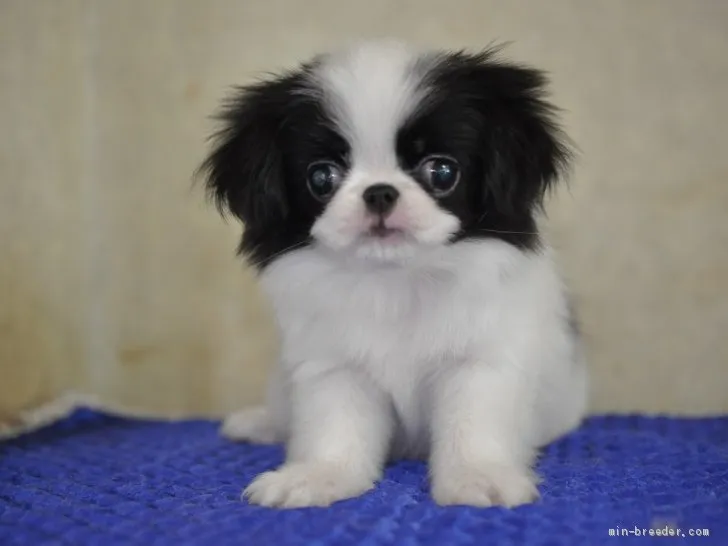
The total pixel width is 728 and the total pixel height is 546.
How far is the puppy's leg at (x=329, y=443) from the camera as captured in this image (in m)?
1.54

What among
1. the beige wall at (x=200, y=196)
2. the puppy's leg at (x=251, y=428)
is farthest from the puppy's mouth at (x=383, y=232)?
the beige wall at (x=200, y=196)

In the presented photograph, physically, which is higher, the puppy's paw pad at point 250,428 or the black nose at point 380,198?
the black nose at point 380,198

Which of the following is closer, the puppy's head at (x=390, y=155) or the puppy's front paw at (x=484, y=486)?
the puppy's front paw at (x=484, y=486)

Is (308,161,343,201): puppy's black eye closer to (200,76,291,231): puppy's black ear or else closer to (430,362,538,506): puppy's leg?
(200,76,291,231): puppy's black ear

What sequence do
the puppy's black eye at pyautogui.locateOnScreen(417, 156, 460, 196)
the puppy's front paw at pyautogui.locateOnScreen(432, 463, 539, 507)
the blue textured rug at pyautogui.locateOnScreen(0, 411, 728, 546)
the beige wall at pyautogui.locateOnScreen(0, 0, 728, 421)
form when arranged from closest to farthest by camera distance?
the blue textured rug at pyautogui.locateOnScreen(0, 411, 728, 546), the puppy's front paw at pyautogui.locateOnScreen(432, 463, 539, 507), the puppy's black eye at pyautogui.locateOnScreen(417, 156, 460, 196), the beige wall at pyautogui.locateOnScreen(0, 0, 728, 421)

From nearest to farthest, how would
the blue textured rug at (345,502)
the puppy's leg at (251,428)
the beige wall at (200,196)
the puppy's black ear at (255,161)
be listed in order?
1. the blue textured rug at (345,502)
2. the puppy's black ear at (255,161)
3. the puppy's leg at (251,428)
4. the beige wall at (200,196)

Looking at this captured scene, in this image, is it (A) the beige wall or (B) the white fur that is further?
(A) the beige wall

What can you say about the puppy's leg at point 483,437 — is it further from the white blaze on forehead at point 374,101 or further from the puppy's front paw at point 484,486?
the white blaze on forehead at point 374,101

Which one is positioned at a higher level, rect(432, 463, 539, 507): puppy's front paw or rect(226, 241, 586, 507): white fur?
rect(226, 241, 586, 507): white fur

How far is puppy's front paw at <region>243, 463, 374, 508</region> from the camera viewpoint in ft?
4.94

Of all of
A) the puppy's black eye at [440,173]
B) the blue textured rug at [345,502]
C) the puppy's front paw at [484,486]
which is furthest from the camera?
the puppy's black eye at [440,173]

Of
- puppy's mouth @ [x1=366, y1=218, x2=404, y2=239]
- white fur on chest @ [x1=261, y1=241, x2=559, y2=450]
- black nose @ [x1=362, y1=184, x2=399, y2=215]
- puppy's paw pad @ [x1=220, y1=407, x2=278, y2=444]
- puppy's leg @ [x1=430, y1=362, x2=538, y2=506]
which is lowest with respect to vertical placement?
puppy's paw pad @ [x1=220, y1=407, x2=278, y2=444]

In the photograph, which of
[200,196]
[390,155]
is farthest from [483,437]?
[200,196]

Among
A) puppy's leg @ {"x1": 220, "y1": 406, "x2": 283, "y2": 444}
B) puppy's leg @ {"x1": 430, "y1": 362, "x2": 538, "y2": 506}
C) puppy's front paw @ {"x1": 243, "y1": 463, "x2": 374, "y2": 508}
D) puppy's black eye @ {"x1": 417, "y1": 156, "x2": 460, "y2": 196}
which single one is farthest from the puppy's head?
puppy's leg @ {"x1": 220, "y1": 406, "x2": 283, "y2": 444}
